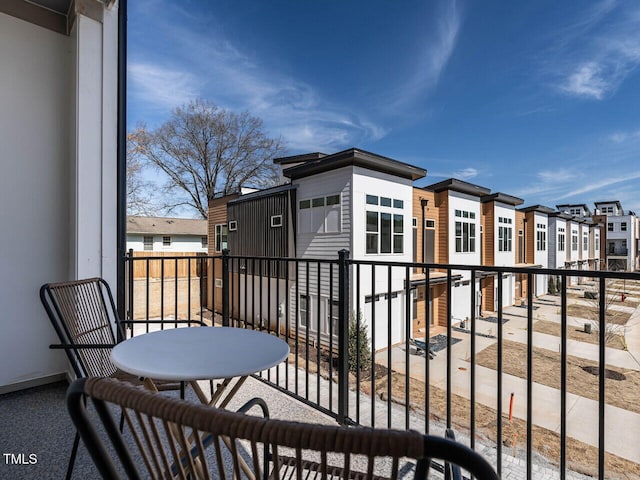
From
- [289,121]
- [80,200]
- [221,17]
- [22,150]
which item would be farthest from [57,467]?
[289,121]

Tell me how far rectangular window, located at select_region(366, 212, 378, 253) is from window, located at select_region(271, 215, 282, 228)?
2.94m

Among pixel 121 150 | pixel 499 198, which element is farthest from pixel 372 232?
pixel 499 198

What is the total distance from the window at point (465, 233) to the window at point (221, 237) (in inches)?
356

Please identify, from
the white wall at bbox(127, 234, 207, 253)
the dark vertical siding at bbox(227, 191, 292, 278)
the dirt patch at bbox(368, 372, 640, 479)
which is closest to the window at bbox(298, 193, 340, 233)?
the dark vertical siding at bbox(227, 191, 292, 278)

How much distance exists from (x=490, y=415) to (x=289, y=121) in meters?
14.9

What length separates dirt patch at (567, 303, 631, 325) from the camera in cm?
1309

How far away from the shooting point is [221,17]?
9.06 metres

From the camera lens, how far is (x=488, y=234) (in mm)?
14602

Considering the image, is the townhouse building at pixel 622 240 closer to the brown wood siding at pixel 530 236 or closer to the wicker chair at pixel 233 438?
the brown wood siding at pixel 530 236

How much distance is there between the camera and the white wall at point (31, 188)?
89.5 inches

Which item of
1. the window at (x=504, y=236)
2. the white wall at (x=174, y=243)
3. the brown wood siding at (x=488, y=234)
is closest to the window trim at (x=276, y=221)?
the brown wood siding at (x=488, y=234)

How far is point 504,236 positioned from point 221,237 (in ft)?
41.3

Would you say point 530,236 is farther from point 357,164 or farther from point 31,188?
point 31,188

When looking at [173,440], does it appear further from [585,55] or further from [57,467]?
[585,55]
